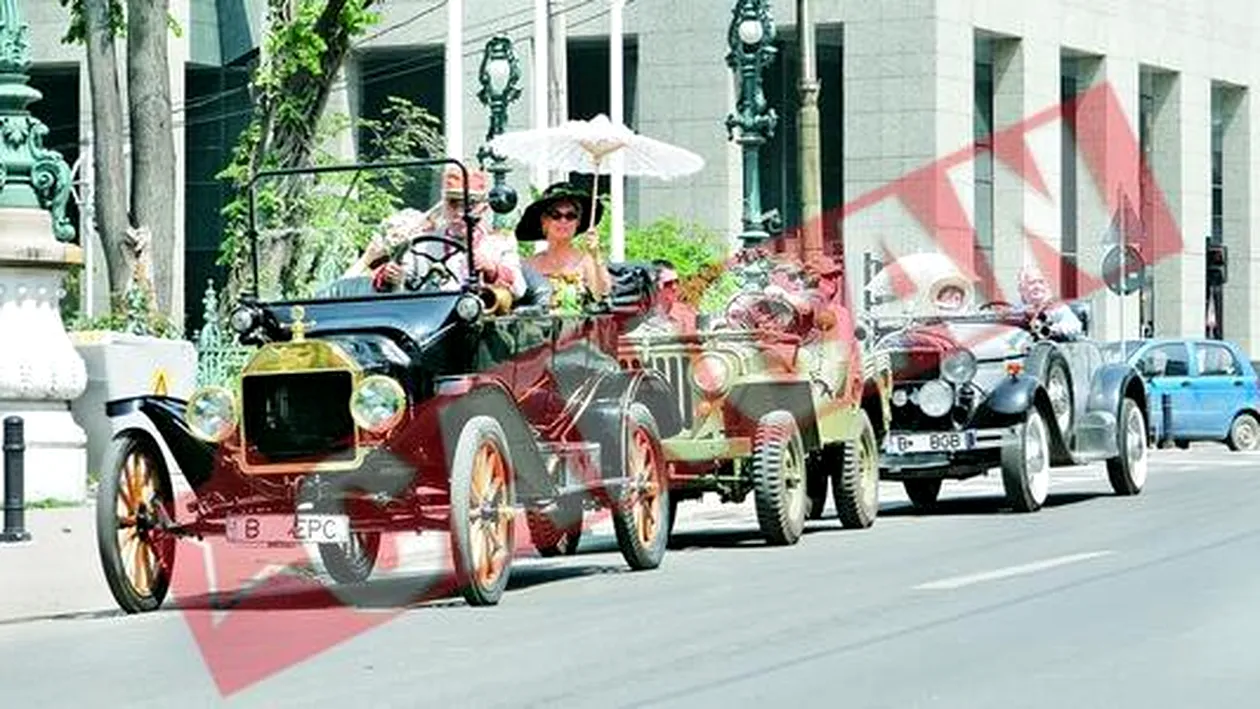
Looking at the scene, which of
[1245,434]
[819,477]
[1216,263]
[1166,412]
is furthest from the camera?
[1216,263]

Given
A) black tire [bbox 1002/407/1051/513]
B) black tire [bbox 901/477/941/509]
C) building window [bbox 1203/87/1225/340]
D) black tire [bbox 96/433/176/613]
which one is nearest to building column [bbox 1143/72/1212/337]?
building window [bbox 1203/87/1225/340]

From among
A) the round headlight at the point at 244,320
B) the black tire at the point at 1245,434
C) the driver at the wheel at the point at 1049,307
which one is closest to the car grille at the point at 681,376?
the round headlight at the point at 244,320

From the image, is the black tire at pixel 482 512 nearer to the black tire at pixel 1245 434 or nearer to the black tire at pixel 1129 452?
the black tire at pixel 1129 452

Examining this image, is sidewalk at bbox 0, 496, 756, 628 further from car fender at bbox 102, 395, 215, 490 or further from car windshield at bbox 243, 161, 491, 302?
car windshield at bbox 243, 161, 491, 302

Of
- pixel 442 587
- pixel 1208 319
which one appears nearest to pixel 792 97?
pixel 1208 319

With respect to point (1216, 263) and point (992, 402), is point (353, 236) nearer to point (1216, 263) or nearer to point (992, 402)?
point (992, 402)

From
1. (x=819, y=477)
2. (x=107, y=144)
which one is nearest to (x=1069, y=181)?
(x=107, y=144)

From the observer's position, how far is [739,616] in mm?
15094

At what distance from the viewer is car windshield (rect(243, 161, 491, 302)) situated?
17.0 meters

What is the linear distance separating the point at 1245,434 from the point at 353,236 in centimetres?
1540

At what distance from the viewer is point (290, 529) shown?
15.7 m

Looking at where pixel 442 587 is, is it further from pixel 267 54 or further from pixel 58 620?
pixel 267 54

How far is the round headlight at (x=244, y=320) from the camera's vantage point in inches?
639

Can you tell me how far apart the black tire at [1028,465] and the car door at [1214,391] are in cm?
1843
